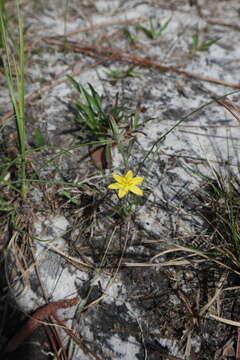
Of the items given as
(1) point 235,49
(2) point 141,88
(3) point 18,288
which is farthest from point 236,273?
(1) point 235,49

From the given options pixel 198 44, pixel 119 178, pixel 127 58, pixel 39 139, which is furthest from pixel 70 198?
pixel 198 44

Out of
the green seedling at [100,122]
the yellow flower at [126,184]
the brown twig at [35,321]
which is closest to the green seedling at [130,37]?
the green seedling at [100,122]

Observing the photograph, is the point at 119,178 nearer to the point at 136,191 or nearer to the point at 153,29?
the point at 136,191

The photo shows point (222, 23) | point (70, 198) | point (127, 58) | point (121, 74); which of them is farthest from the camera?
point (222, 23)

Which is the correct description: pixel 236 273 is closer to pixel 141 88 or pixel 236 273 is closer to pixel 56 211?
pixel 56 211

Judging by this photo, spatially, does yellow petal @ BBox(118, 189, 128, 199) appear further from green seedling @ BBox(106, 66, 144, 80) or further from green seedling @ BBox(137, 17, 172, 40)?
green seedling @ BBox(137, 17, 172, 40)

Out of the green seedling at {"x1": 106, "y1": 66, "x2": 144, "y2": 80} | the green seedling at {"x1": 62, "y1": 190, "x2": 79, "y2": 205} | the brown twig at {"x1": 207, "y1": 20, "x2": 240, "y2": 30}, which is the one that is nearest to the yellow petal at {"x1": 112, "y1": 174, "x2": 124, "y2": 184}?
the green seedling at {"x1": 62, "y1": 190, "x2": 79, "y2": 205}
